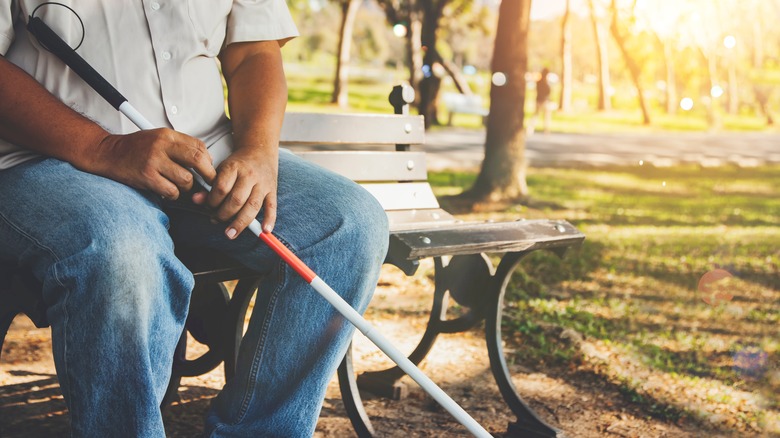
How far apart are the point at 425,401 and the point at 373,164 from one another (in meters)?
0.97

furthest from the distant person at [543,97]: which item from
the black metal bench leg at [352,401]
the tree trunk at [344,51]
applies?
the black metal bench leg at [352,401]

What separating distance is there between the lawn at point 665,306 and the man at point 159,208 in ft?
6.52

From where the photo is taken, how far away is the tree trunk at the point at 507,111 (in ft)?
30.6

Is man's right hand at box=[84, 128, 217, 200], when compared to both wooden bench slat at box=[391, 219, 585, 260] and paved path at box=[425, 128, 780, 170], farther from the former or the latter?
paved path at box=[425, 128, 780, 170]

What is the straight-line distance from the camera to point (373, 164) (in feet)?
11.9

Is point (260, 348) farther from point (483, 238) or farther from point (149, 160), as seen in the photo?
point (483, 238)

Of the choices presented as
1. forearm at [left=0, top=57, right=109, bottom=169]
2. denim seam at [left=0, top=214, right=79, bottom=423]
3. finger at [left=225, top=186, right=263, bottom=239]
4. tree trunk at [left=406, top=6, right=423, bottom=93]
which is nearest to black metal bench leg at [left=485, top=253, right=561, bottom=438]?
finger at [left=225, top=186, right=263, bottom=239]

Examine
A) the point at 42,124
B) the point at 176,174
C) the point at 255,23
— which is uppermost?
the point at 255,23

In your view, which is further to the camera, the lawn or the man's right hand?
the lawn

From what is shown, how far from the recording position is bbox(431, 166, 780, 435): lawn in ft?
13.6

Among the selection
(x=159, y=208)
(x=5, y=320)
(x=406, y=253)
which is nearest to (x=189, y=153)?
Result: (x=159, y=208)

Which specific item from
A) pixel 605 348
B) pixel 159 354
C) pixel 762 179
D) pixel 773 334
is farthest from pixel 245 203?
pixel 762 179

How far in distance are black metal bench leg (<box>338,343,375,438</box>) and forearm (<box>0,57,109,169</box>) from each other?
1.28 m

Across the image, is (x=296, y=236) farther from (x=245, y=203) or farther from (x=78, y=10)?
(x=78, y=10)
